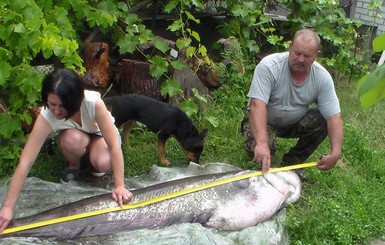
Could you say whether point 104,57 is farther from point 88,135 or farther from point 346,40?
point 346,40

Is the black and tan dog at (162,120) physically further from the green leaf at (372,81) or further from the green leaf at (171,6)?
the green leaf at (372,81)

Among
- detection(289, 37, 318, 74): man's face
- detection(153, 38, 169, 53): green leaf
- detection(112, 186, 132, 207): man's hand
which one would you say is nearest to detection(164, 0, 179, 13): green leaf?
detection(153, 38, 169, 53): green leaf

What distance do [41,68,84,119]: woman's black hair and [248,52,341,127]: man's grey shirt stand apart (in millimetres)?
1544

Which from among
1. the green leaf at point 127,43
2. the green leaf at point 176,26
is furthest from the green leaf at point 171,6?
the green leaf at point 127,43

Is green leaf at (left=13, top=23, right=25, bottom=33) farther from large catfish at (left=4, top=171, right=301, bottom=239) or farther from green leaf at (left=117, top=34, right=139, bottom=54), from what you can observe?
green leaf at (left=117, top=34, right=139, bottom=54)

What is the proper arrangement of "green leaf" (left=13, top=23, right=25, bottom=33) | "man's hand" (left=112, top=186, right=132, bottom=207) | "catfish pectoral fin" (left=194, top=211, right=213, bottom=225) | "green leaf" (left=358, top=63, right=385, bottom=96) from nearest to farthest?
"green leaf" (left=358, top=63, right=385, bottom=96), "man's hand" (left=112, top=186, right=132, bottom=207), "catfish pectoral fin" (left=194, top=211, right=213, bottom=225), "green leaf" (left=13, top=23, right=25, bottom=33)

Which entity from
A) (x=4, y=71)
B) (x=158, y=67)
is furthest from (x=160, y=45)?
(x=4, y=71)

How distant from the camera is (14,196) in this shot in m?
3.19

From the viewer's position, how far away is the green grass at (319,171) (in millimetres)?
3920

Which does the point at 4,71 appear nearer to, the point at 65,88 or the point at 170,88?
the point at 65,88

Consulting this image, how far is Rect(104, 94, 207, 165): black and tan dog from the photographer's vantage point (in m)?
4.77

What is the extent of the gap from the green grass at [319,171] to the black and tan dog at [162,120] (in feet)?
0.80

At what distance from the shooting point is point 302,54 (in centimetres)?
409

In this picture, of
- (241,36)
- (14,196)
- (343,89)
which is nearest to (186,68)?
(241,36)
